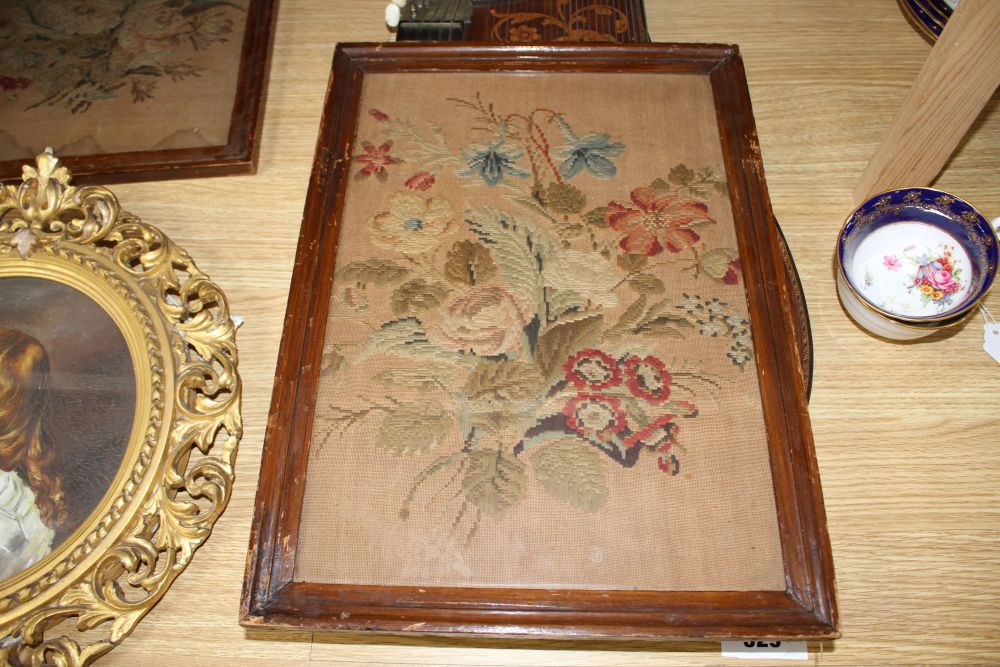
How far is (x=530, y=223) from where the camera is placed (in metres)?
0.84

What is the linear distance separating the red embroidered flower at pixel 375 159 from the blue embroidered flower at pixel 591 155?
0.69 feet

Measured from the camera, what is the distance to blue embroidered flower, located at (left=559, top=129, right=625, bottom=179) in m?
0.87

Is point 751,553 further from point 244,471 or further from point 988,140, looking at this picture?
point 988,140

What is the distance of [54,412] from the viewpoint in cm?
79

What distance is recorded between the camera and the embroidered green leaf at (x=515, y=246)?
800 millimetres

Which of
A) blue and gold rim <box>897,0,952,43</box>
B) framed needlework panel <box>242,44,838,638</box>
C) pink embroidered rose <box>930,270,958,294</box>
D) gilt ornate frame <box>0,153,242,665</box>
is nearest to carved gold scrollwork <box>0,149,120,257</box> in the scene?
gilt ornate frame <box>0,153,242,665</box>

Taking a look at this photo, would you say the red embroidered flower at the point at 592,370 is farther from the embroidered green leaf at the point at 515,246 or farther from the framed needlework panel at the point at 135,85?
the framed needlework panel at the point at 135,85

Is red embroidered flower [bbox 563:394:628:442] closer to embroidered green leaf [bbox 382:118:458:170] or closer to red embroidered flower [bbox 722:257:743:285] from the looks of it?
red embroidered flower [bbox 722:257:743:285]

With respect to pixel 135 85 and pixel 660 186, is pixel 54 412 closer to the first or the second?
pixel 135 85

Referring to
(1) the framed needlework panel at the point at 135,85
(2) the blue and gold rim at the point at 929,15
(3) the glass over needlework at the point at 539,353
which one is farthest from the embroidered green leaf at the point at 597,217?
(2) the blue and gold rim at the point at 929,15

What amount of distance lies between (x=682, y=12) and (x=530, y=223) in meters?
0.51

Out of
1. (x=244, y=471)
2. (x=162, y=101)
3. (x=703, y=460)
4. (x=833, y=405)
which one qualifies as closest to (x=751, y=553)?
(x=703, y=460)

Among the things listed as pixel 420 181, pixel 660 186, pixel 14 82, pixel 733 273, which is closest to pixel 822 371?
pixel 733 273

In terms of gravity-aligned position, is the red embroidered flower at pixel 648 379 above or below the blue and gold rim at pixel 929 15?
below
